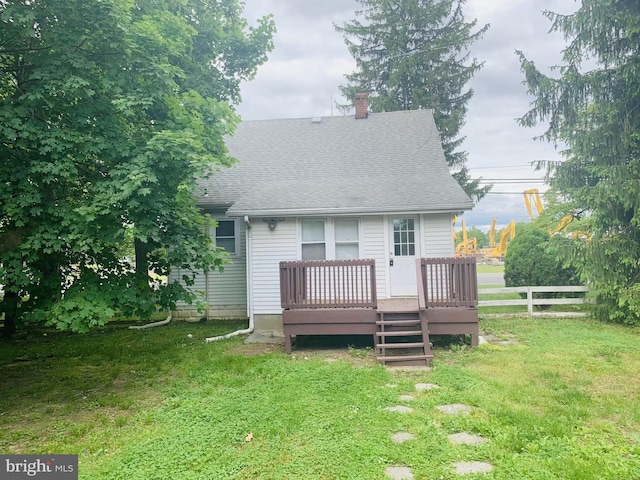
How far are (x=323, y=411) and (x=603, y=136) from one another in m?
8.86

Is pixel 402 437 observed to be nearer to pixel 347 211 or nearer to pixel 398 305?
pixel 398 305

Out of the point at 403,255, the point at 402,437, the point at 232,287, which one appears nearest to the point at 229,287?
the point at 232,287

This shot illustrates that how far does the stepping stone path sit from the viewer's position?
3.00m

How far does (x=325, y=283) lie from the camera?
7.09 metres

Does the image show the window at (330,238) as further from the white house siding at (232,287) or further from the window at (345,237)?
the white house siding at (232,287)

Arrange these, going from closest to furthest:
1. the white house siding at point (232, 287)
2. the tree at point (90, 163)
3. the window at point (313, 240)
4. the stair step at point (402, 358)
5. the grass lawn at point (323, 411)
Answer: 1. the grass lawn at point (323, 411)
2. the tree at point (90, 163)
3. the stair step at point (402, 358)
4. the window at point (313, 240)
5. the white house siding at point (232, 287)

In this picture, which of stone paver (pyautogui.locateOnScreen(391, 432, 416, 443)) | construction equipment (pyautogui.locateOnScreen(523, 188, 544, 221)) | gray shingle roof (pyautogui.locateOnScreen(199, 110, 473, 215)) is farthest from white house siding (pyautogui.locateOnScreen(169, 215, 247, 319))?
construction equipment (pyautogui.locateOnScreen(523, 188, 544, 221))

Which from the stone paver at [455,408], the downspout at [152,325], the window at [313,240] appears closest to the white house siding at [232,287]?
the downspout at [152,325]

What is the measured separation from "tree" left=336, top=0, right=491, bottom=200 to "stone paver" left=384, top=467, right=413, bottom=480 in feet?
54.8

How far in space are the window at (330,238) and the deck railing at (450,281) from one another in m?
2.07

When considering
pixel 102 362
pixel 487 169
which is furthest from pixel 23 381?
pixel 487 169

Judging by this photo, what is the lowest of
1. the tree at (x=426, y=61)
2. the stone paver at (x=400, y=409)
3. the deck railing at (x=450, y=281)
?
the stone paver at (x=400, y=409)

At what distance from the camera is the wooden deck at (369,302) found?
6797mm

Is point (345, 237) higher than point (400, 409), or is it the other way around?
point (345, 237)
